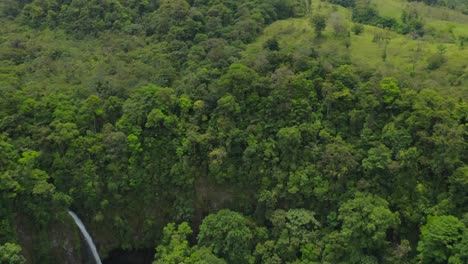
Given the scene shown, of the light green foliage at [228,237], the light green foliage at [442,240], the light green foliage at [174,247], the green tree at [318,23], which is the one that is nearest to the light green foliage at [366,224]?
the light green foliage at [442,240]

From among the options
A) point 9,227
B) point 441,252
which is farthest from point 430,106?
point 9,227

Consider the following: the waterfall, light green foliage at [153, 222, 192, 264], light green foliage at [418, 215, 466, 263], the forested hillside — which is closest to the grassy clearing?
the forested hillside

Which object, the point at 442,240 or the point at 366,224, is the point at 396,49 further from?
the point at 442,240

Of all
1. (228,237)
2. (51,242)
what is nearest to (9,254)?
(51,242)

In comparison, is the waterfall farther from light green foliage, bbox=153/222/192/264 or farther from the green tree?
the green tree

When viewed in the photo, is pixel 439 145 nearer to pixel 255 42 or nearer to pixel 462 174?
pixel 462 174

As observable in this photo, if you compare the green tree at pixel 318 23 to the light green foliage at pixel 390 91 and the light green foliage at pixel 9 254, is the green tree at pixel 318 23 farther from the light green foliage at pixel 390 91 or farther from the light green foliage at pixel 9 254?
the light green foliage at pixel 9 254
